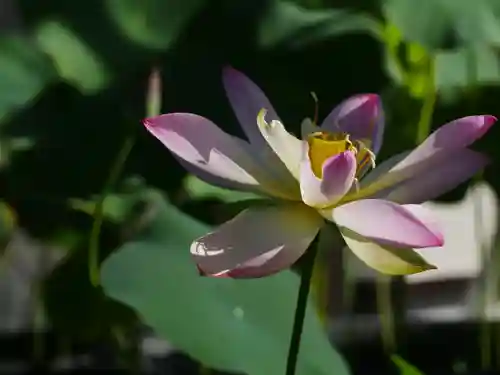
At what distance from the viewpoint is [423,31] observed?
0.61 metres

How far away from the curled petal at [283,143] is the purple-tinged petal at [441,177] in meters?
0.04

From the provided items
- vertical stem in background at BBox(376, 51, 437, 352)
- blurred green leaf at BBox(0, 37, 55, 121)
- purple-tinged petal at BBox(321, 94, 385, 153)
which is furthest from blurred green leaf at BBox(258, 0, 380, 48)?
purple-tinged petal at BBox(321, 94, 385, 153)

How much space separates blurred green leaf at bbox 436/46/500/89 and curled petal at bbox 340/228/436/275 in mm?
424

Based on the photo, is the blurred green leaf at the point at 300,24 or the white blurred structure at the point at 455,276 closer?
the blurred green leaf at the point at 300,24

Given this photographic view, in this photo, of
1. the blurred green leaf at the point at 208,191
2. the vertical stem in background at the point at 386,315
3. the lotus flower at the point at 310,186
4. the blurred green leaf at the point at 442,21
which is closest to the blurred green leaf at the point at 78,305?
the blurred green leaf at the point at 208,191

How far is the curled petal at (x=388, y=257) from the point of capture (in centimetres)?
35

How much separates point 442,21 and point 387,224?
32 centimetres

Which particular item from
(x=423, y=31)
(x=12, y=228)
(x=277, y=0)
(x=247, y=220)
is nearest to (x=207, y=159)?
(x=247, y=220)

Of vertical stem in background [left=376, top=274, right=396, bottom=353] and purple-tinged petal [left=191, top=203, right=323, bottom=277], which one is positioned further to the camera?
vertical stem in background [left=376, top=274, right=396, bottom=353]

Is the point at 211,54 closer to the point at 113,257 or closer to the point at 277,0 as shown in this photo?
the point at 277,0

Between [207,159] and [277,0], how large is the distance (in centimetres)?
41

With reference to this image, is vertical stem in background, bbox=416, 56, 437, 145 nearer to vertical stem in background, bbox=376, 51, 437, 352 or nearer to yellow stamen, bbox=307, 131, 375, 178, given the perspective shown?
vertical stem in background, bbox=376, 51, 437, 352

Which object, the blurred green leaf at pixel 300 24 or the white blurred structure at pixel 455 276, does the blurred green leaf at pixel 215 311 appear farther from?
the white blurred structure at pixel 455 276

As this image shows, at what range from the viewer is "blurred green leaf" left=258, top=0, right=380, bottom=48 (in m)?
0.71
